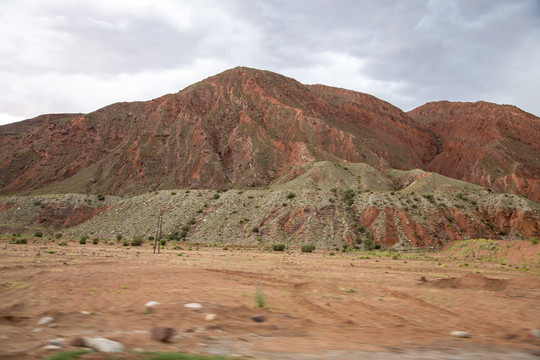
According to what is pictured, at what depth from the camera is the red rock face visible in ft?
326

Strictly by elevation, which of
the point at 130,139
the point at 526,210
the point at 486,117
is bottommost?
the point at 526,210

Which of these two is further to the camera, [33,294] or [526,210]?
[526,210]

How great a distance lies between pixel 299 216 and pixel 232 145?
48.2m

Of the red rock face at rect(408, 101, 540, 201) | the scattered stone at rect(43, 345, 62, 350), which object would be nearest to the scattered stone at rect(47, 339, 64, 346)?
the scattered stone at rect(43, 345, 62, 350)

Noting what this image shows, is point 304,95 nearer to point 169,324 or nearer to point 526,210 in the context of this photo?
point 526,210

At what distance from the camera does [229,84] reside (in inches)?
4318

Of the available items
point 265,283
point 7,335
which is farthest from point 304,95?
point 7,335

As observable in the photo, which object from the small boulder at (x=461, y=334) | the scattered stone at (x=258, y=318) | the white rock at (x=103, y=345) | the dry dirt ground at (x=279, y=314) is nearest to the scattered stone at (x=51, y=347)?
the dry dirt ground at (x=279, y=314)

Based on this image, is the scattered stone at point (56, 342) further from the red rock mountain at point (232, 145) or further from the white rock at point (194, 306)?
the red rock mountain at point (232, 145)

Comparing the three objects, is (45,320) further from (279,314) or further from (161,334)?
(279,314)

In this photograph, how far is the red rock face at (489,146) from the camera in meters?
99.3

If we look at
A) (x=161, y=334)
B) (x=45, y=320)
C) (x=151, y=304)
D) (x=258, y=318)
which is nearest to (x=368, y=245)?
(x=258, y=318)

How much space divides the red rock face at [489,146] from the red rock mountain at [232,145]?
0.40 meters

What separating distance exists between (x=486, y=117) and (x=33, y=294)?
147052 millimetres
